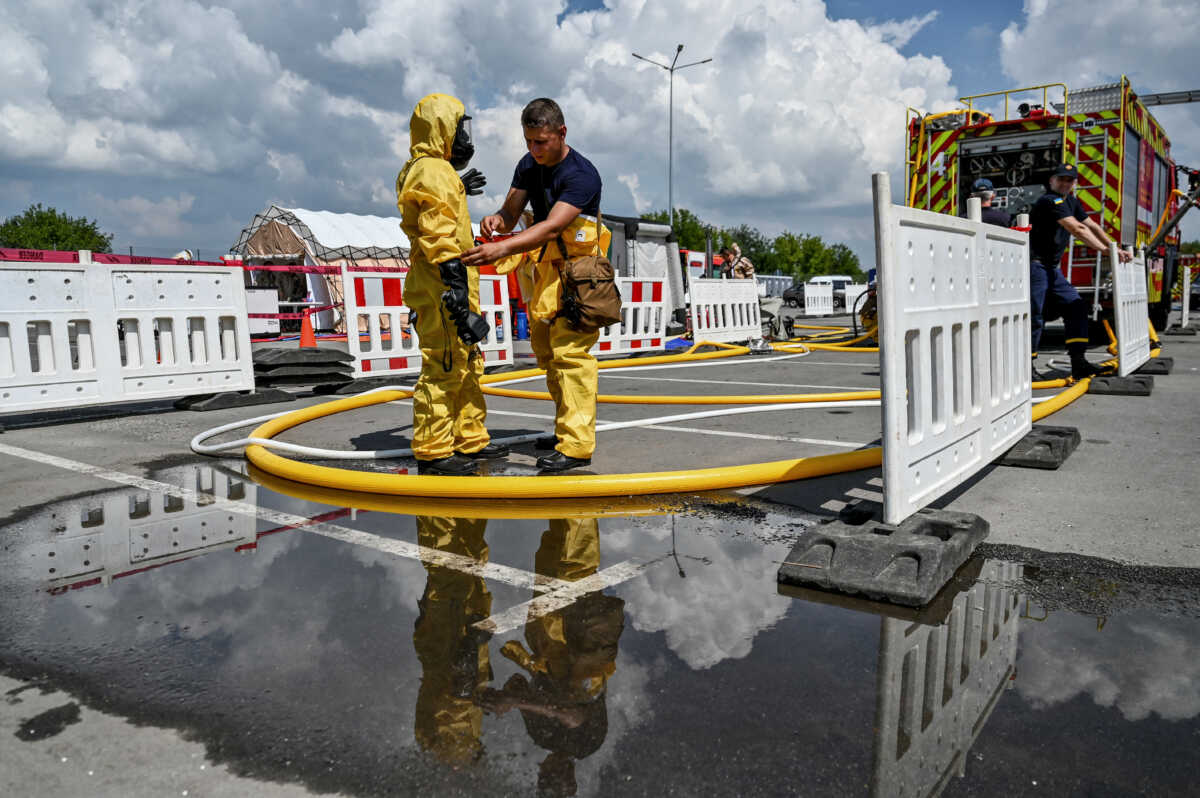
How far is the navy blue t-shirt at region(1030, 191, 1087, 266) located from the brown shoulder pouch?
5.26 m

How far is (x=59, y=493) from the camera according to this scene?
425 cm

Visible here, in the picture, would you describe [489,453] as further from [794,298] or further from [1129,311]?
[794,298]

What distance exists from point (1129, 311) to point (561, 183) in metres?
6.28

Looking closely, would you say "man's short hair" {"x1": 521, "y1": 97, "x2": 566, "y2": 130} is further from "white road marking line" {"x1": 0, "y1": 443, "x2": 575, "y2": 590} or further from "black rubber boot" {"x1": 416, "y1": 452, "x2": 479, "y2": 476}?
"white road marking line" {"x1": 0, "y1": 443, "x2": 575, "y2": 590}

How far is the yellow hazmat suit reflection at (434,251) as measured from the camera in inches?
159

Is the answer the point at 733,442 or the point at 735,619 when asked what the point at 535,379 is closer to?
the point at 733,442

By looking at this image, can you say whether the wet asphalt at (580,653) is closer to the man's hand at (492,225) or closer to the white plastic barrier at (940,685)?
the white plastic barrier at (940,685)

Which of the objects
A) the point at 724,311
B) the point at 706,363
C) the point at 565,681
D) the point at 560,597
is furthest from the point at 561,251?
the point at 724,311

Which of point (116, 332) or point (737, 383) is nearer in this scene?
point (116, 332)

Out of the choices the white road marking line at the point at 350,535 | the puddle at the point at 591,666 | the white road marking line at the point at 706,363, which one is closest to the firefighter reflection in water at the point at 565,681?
the puddle at the point at 591,666

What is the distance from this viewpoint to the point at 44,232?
62844 millimetres

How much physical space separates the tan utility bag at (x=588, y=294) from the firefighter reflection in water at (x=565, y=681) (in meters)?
1.64

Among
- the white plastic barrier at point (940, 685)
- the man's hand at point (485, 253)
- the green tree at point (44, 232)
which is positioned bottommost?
the white plastic barrier at point (940, 685)

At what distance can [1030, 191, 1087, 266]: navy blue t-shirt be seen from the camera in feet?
24.5
